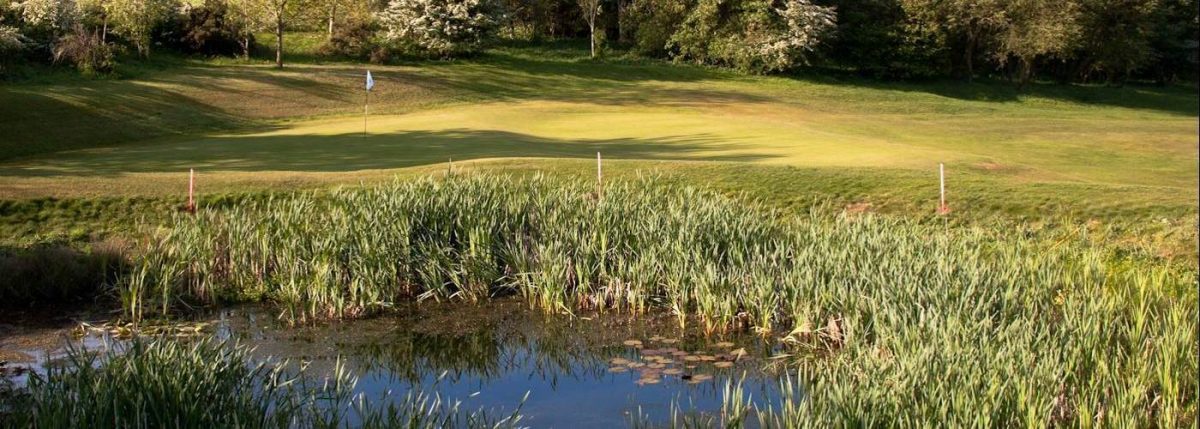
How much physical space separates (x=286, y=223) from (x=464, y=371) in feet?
10.7

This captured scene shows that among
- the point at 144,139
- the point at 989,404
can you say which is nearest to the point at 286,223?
the point at 989,404

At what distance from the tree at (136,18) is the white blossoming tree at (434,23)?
29.9ft

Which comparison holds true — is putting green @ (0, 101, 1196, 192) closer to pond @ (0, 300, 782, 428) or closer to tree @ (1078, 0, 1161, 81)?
pond @ (0, 300, 782, 428)

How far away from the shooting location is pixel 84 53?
106 feet

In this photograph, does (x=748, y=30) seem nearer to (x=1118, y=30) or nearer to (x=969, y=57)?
(x=969, y=57)

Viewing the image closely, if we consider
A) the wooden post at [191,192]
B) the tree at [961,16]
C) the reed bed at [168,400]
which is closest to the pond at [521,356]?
the reed bed at [168,400]

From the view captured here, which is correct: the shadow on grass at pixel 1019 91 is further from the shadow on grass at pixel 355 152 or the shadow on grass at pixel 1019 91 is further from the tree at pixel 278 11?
the shadow on grass at pixel 355 152

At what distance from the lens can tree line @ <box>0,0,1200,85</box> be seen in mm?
38125

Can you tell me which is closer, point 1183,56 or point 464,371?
point 464,371

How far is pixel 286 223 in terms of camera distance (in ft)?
39.0

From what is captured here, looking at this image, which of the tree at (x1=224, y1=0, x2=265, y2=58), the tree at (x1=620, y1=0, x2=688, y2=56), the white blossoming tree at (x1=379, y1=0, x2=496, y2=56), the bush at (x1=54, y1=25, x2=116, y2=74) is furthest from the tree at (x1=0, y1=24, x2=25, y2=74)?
the tree at (x1=620, y1=0, x2=688, y2=56)

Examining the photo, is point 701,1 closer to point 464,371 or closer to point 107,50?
point 107,50

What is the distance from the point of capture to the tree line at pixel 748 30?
125 feet

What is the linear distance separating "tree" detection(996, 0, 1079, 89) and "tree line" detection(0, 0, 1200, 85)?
57mm
